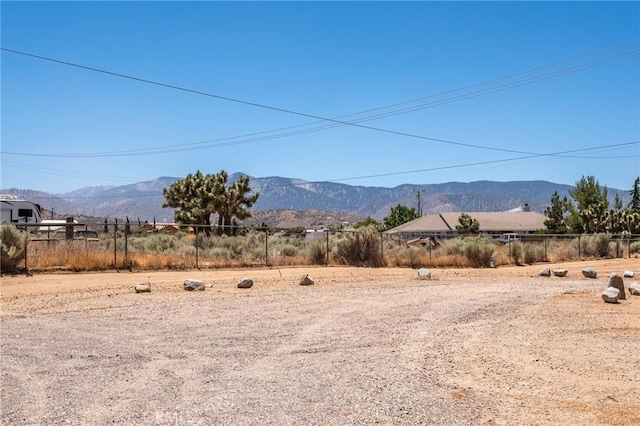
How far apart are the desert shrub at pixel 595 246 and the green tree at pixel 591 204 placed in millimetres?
16681

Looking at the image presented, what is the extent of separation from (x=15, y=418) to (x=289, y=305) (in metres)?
10.6

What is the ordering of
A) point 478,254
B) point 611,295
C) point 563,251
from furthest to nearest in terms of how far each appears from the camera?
point 563,251 < point 478,254 < point 611,295

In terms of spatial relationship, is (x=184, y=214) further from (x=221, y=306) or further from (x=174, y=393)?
(x=174, y=393)

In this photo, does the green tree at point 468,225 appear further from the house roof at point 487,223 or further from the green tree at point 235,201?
the green tree at point 235,201

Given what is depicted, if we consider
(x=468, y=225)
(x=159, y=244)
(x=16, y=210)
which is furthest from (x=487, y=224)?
(x=16, y=210)

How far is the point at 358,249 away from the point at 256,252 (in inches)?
210

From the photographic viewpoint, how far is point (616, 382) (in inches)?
386

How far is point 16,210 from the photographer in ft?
146

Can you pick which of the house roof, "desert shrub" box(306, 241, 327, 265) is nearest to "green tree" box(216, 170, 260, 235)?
"desert shrub" box(306, 241, 327, 265)

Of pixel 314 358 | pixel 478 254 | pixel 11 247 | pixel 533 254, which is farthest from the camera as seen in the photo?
pixel 533 254

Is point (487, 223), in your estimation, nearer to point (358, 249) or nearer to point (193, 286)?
point (358, 249)

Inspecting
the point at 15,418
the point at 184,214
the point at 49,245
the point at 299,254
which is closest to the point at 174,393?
the point at 15,418

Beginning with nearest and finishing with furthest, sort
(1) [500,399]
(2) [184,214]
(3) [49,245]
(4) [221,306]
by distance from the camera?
(1) [500,399] < (4) [221,306] < (3) [49,245] < (2) [184,214]

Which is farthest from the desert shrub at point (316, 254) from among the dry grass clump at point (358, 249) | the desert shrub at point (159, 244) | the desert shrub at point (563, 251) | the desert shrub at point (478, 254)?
the desert shrub at point (563, 251)
